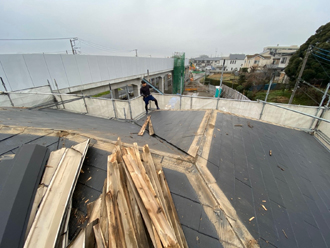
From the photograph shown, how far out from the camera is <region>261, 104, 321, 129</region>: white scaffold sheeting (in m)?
8.86

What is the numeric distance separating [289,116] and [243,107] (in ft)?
9.42

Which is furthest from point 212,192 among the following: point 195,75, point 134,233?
point 195,75

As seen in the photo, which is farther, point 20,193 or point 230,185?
point 230,185

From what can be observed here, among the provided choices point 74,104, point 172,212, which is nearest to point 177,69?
point 74,104

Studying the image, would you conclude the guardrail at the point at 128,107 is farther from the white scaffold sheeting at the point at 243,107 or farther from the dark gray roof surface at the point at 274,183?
the dark gray roof surface at the point at 274,183

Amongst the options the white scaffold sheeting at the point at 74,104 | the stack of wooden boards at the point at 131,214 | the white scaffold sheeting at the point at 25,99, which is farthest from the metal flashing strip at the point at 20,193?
the white scaffold sheeting at the point at 25,99

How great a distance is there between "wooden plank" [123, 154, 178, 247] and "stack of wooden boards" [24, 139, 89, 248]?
88 centimetres

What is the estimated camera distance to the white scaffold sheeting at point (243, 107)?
10.5 meters

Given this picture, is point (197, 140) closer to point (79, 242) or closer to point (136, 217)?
point (136, 217)

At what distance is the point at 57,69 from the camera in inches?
424

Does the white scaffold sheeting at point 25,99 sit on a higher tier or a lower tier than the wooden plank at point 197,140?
lower

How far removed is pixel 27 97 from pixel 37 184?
406 inches

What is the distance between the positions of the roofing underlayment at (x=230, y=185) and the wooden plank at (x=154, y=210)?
46 cm

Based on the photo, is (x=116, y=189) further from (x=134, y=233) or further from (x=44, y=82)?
(x=44, y=82)
